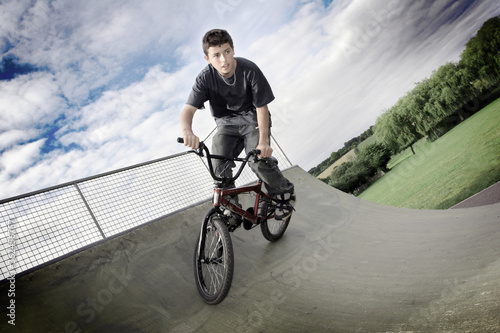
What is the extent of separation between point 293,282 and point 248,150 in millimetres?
1675

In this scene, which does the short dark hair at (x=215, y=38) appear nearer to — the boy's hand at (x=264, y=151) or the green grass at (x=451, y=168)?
the boy's hand at (x=264, y=151)

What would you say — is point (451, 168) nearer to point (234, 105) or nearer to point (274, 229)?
point (274, 229)

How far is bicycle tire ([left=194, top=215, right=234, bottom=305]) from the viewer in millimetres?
2539

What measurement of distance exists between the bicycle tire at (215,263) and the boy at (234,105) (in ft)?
2.51

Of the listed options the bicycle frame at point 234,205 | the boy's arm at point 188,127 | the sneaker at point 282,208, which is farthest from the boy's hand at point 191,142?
the sneaker at point 282,208

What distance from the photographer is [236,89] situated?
338 centimetres

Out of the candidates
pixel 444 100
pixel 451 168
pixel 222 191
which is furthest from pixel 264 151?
pixel 444 100

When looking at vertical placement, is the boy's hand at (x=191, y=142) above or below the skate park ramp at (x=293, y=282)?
above

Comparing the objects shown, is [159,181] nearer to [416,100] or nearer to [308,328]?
[308,328]

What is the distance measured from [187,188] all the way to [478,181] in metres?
23.8

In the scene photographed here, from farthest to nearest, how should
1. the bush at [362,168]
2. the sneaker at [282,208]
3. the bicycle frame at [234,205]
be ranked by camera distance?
1. the bush at [362,168]
2. the sneaker at [282,208]
3. the bicycle frame at [234,205]

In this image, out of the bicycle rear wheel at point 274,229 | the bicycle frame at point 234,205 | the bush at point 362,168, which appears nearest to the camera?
the bicycle frame at point 234,205

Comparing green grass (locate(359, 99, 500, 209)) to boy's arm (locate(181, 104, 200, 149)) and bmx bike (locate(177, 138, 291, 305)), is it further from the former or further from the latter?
boy's arm (locate(181, 104, 200, 149))

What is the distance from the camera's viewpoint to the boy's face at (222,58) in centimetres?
308
